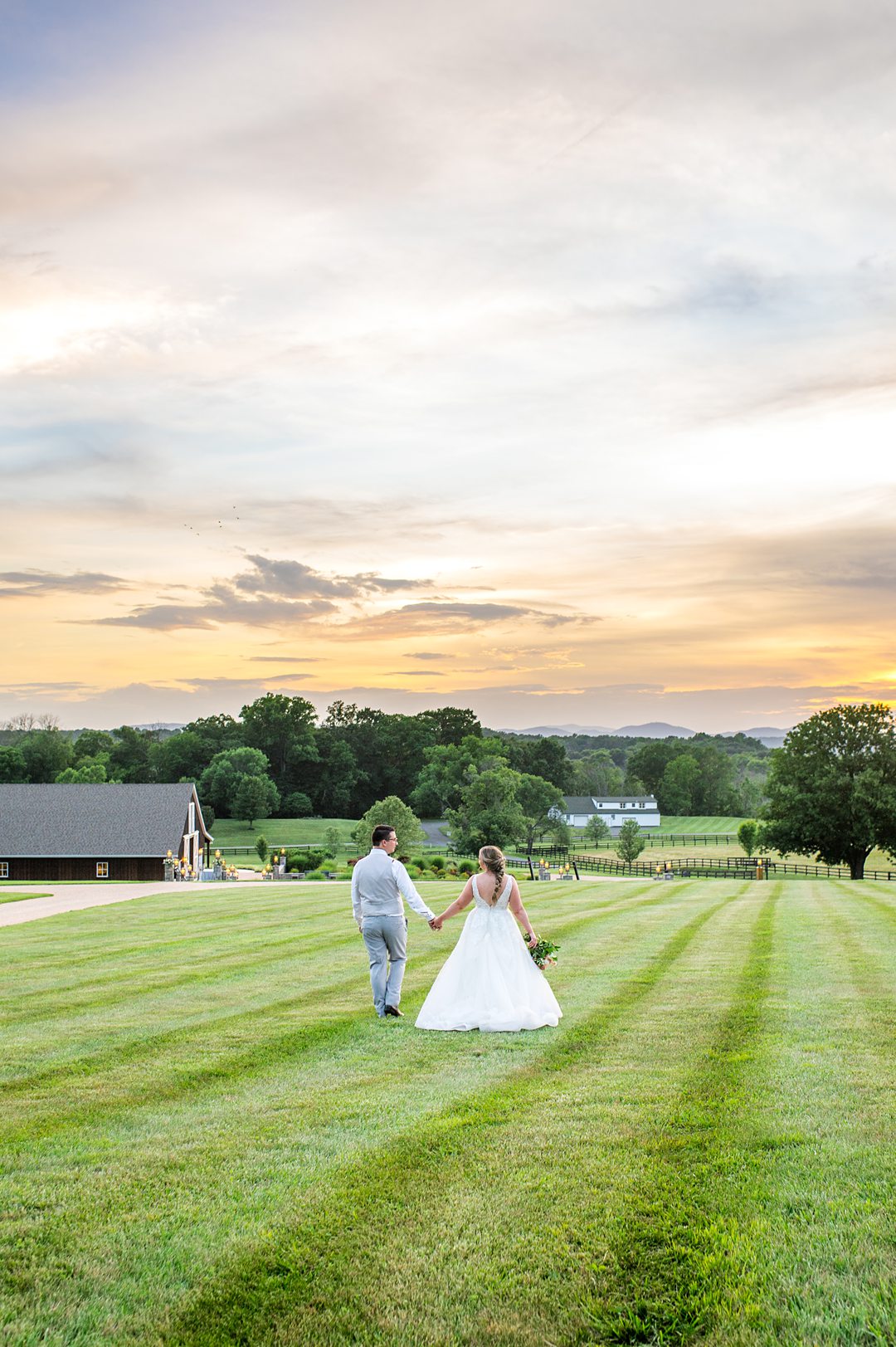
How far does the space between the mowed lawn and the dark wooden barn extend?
1729 inches

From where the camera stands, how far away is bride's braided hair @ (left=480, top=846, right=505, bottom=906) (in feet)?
37.6

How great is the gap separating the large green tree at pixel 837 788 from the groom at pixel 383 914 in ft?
170

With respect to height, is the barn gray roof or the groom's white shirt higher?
the groom's white shirt

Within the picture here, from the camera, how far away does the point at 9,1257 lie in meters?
5.10

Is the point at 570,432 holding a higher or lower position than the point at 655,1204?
higher

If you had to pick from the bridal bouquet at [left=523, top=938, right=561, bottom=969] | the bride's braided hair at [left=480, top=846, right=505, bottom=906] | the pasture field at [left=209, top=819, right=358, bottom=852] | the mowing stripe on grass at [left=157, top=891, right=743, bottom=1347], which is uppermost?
the bride's braided hair at [left=480, top=846, right=505, bottom=906]

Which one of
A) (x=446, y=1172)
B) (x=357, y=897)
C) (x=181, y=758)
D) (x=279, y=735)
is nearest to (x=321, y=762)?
(x=279, y=735)

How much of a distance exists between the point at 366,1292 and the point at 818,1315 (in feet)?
6.92

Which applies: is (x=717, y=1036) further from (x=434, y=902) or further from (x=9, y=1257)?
(x=434, y=902)

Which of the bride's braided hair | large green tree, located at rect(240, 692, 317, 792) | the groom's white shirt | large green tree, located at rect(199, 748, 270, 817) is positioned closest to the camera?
the bride's braided hair

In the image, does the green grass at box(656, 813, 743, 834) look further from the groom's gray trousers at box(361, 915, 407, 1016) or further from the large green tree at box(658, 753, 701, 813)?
the groom's gray trousers at box(361, 915, 407, 1016)

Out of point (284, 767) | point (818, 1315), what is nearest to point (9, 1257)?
point (818, 1315)

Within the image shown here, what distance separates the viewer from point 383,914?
1183 cm

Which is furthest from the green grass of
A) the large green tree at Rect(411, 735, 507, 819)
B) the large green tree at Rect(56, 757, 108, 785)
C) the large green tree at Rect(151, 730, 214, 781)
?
the large green tree at Rect(56, 757, 108, 785)
